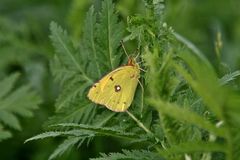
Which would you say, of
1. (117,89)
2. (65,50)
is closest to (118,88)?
(117,89)

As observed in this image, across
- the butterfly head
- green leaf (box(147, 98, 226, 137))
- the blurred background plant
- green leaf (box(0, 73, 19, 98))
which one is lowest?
the blurred background plant

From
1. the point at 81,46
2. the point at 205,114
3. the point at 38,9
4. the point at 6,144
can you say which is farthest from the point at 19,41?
the point at 205,114

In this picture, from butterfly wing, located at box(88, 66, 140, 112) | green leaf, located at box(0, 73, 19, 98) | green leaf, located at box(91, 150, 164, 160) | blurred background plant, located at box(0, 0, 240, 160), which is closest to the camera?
green leaf, located at box(91, 150, 164, 160)

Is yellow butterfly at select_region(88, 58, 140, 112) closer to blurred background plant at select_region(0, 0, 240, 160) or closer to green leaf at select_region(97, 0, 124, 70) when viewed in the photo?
green leaf at select_region(97, 0, 124, 70)

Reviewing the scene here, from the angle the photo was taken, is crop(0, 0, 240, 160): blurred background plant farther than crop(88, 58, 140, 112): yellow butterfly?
Yes

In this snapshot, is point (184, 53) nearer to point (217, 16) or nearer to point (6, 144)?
point (6, 144)

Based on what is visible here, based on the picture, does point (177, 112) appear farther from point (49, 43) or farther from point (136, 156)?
point (49, 43)

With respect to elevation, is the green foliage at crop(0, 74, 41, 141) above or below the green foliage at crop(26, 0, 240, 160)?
below

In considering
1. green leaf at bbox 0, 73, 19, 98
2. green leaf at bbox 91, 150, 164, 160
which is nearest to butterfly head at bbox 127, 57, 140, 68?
green leaf at bbox 91, 150, 164, 160

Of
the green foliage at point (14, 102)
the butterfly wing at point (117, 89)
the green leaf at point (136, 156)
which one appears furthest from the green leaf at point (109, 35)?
the green foliage at point (14, 102)
